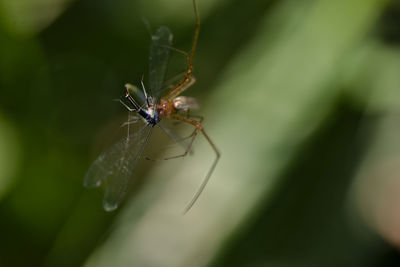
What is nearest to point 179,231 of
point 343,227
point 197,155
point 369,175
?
point 197,155

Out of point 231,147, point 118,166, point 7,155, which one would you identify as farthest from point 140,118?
point 7,155

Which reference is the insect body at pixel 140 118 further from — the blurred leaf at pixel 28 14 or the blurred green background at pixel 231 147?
the blurred leaf at pixel 28 14

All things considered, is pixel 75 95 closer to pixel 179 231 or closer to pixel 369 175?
pixel 179 231

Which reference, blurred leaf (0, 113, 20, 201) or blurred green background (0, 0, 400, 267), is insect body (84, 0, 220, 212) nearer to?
blurred green background (0, 0, 400, 267)

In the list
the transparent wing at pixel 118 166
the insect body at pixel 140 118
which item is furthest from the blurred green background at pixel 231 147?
the transparent wing at pixel 118 166

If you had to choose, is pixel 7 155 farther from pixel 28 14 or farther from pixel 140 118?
pixel 140 118

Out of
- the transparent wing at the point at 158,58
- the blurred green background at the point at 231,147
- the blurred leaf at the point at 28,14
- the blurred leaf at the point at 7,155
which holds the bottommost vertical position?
the blurred green background at the point at 231,147
